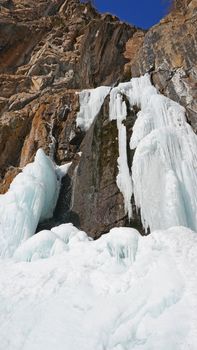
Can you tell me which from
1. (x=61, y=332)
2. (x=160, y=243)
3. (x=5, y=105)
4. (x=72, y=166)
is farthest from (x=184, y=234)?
(x=5, y=105)

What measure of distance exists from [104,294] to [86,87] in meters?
15.1

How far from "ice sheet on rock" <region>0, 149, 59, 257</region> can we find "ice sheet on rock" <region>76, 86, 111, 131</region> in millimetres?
2763

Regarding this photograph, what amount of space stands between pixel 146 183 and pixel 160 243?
300 cm

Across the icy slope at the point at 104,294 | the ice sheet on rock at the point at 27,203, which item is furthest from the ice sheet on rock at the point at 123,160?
the ice sheet on rock at the point at 27,203

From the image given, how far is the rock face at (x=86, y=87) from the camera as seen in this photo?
1184 centimetres

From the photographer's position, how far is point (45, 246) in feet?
30.2

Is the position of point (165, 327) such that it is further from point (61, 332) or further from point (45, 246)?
point (45, 246)

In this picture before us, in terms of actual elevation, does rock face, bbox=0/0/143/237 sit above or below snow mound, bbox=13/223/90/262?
above

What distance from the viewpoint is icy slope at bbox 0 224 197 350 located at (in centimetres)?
584

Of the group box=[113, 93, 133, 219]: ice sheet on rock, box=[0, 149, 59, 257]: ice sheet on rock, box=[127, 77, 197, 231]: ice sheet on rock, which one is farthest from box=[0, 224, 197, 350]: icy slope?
box=[113, 93, 133, 219]: ice sheet on rock

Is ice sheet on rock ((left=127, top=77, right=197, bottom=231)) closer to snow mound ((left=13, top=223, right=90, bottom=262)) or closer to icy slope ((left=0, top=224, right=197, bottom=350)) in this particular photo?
icy slope ((left=0, top=224, right=197, bottom=350))

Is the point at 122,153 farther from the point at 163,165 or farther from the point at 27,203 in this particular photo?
the point at 27,203

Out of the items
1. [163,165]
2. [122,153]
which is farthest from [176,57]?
[163,165]

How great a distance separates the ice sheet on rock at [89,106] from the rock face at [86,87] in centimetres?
26
